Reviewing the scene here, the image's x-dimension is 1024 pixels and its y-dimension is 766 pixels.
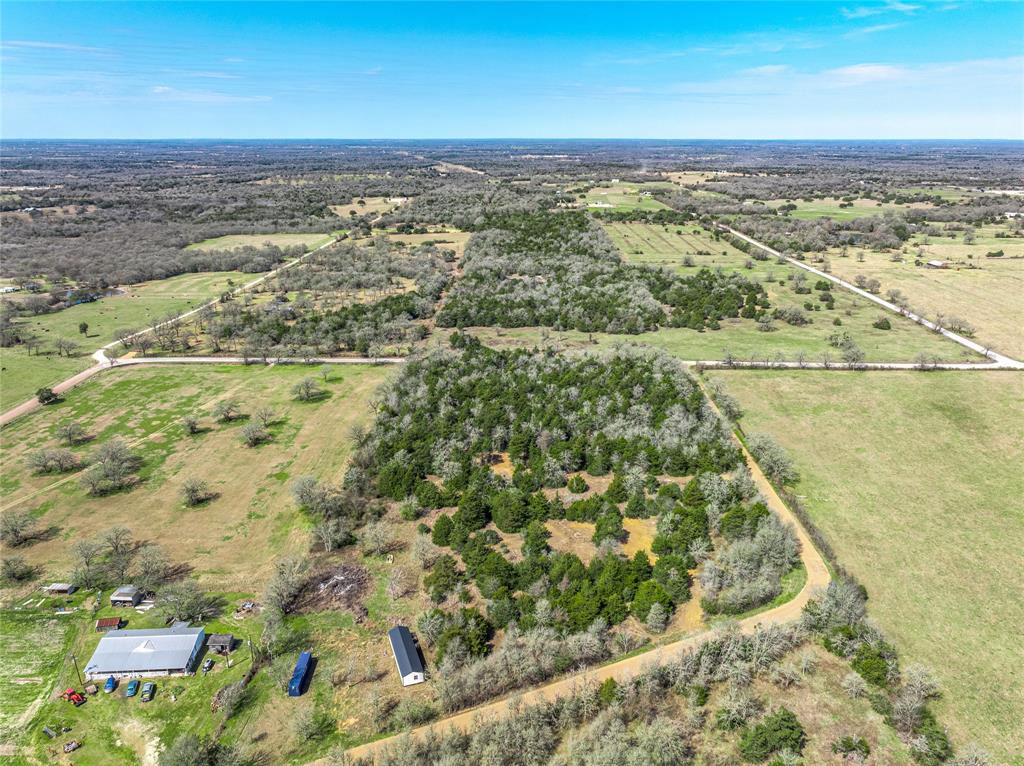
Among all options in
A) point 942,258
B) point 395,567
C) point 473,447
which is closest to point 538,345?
point 473,447

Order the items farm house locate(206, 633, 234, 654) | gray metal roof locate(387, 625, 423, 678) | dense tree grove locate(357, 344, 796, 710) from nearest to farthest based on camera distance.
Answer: gray metal roof locate(387, 625, 423, 678), farm house locate(206, 633, 234, 654), dense tree grove locate(357, 344, 796, 710)

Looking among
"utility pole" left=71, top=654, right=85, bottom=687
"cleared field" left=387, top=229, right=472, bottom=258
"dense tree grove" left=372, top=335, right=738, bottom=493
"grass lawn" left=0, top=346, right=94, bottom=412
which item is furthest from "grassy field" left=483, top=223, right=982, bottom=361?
"cleared field" left=387, top=229, right=472, bottom=258

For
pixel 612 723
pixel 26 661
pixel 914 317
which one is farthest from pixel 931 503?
pixel 26 661

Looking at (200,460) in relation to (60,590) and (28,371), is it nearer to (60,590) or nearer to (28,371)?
(60,590)

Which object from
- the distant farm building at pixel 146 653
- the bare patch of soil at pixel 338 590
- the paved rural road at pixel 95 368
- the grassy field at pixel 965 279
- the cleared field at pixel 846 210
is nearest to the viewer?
the distant farm building at pixel 146 653

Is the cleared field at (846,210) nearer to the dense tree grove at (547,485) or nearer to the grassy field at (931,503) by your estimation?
the grassy field at (931,503)

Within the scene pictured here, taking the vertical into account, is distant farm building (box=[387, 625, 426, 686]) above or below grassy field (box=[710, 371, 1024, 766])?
below

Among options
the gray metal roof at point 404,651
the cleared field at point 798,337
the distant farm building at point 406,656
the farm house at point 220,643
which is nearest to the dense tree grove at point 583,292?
the cleared field at point 798,337

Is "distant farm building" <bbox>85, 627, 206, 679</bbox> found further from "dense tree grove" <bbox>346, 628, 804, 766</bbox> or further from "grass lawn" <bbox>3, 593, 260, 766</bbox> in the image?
"dense tree grove" <bbox>346, 628, 804, 766</bbox>
